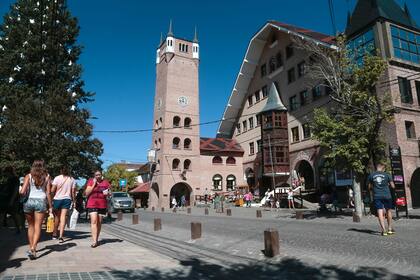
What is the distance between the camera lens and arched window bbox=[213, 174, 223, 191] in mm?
45506

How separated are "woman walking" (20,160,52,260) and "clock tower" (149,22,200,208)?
35.4m

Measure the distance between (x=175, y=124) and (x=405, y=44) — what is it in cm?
2722

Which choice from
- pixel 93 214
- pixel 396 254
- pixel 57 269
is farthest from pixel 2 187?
pixel 396 254

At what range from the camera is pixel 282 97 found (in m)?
37.4

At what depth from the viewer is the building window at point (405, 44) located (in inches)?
1005

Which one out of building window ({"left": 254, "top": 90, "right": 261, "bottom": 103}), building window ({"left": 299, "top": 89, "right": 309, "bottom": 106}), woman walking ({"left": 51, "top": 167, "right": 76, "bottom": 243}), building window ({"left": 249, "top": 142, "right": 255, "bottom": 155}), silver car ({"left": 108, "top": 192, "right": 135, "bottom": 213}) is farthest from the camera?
building window ({"left": 249, "top": 142, "right": 255, "bottom": 155})

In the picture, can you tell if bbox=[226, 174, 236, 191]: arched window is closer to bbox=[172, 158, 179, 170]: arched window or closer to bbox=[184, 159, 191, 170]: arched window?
bbox=[184, 159, 191, 170]: arched window

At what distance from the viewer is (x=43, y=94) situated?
21344 mm

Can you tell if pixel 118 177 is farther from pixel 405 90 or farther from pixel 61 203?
pixel 61 203

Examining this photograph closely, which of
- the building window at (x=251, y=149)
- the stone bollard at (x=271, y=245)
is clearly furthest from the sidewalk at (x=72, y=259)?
the building window at (x=251, y=149)

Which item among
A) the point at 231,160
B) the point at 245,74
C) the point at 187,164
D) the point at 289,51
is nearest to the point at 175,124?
the point at 187,164

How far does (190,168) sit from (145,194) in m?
11.3

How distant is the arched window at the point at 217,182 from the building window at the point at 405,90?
24823mm

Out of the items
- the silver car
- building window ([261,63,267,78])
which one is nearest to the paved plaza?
the silver car
